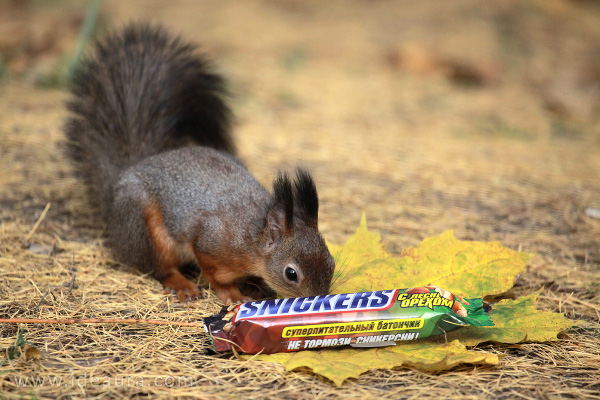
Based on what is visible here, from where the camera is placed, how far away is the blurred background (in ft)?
11.6

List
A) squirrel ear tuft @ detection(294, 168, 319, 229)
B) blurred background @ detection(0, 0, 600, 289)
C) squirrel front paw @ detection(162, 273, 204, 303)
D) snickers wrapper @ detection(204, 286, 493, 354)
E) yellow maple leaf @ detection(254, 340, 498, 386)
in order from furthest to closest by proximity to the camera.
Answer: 1. blurred background @ detection(0, 0, 600, 289)
2. squirrel front paw @ detection(162, 273, 204, 303)
3. squirrel ear tuft @ detection(294, 168, 319, 229)
4. snickers wrapper @ detection(204, 286, 493, 354)
5. yellow maple leaf @ detection(254, 340, 498, 386)

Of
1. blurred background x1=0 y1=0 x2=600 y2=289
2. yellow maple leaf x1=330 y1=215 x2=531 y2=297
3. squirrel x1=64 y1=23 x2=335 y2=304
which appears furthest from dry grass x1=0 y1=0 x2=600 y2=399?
yellow maple leaf x1=330 y1=215 x2=531 y2=297

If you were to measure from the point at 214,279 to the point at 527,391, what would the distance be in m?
1.44

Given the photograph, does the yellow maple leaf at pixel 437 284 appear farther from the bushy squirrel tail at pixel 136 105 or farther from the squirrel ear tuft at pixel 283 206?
the bushy squirrel tail at pixel 136 105

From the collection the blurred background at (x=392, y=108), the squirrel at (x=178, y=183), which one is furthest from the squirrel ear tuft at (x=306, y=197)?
the blurred background at (x=392, y=108)

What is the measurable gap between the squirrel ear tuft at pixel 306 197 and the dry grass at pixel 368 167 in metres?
0.61

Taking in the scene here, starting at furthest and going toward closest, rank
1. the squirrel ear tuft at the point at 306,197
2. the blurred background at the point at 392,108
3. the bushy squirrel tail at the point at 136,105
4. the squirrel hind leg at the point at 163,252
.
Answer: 1. the blurred background at the point at 392,108
2. the bushy squirrel tail at the point at 136,105
3. the squirrel hind leg at the point at 163,252
4. the squirrel ear tuft at the point at 306,197

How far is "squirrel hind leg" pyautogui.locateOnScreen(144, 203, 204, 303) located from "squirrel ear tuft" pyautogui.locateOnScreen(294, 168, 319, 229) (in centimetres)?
69

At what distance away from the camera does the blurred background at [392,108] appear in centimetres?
354

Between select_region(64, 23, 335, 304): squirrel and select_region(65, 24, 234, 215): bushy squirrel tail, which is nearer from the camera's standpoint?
select_region(64, 23, 335, 304): squirrel

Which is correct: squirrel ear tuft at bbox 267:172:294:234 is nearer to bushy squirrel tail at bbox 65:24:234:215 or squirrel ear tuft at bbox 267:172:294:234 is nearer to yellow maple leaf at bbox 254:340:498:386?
yellow maple leaf at bbox 254:340:498:386

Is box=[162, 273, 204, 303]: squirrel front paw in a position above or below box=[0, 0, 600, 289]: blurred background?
below

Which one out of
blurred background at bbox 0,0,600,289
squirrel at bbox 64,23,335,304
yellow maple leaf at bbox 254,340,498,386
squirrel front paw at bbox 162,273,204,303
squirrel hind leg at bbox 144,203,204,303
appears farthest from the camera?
blurred background at bbox 0,0,600,289

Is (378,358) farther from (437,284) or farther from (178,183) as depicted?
(178,183)
